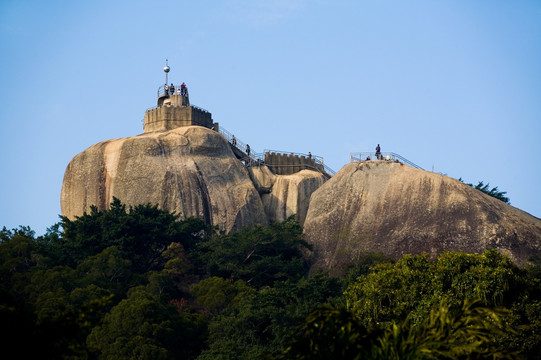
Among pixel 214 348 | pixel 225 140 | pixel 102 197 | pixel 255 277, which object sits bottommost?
pixel 214 348

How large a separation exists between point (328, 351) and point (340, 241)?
29.7 m

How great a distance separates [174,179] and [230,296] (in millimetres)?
10510

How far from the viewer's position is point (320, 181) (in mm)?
55438

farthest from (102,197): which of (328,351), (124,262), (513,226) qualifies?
(328,351)

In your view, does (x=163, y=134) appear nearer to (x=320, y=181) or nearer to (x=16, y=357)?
(x=320, y=181)

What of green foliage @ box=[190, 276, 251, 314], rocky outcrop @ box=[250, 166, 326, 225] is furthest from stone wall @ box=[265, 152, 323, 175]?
green foliage @ box=[190, 276, 251, 314]

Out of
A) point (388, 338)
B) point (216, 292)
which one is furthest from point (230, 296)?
point (388, 338)

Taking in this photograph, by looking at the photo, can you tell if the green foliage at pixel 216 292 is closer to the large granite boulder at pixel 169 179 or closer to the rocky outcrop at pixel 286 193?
the large granite boulder at pixel 169 179

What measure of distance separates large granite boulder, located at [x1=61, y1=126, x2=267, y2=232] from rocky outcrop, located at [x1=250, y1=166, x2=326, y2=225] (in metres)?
1.58

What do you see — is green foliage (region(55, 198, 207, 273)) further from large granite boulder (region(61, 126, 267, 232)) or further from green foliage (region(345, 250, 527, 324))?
green foliage (region(345, 250, 527, 324))

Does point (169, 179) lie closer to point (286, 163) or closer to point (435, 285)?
point (286, 163)

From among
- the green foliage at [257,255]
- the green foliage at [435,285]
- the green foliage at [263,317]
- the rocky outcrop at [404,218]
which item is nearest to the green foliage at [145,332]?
the green foliage at [263,317]

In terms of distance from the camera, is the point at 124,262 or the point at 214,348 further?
the point at 124,262

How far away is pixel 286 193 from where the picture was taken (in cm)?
5453
